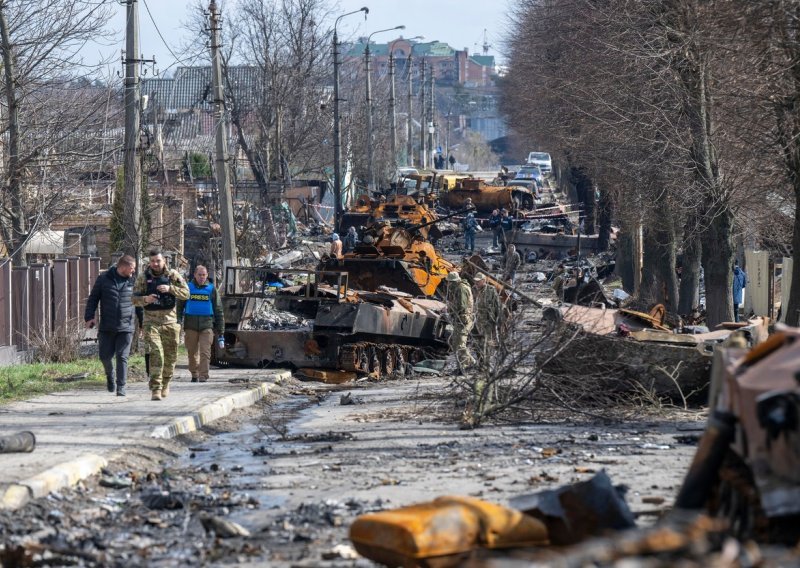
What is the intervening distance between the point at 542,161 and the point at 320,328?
3371 inches

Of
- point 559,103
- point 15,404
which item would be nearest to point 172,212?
point 559,103

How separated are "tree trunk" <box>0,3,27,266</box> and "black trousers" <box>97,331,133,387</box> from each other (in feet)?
27.8

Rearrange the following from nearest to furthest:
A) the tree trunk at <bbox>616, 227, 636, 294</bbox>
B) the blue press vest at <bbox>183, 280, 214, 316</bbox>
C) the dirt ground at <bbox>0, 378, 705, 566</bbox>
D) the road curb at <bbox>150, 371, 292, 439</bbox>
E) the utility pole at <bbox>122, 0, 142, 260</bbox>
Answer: the dirt ground at <bbox>0, 378, 705, 566</bbox> → the road curb at <bbox>150, 371, 292, 439</bbox> → the blue press vest at <bbox>183, 280, 214, 316</bbox> → the utility pole at <bbox>122, 0, 142, 260</bbox> → the tree trunk at <bbox>616, 227, 636, 294</bbox>

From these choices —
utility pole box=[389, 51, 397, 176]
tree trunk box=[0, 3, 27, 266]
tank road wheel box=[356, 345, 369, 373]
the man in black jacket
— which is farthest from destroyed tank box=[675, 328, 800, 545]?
utility pole box=[389, 51, 397, 176]

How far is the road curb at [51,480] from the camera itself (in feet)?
29.4

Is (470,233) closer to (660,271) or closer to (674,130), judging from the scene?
(660,271)

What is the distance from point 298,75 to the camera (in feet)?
187

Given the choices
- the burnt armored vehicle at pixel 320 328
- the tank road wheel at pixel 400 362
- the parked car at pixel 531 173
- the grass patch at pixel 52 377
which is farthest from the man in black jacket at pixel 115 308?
the parked car at pixel 531 173

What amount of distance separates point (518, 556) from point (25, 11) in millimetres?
21525

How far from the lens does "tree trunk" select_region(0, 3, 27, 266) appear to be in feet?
78.4

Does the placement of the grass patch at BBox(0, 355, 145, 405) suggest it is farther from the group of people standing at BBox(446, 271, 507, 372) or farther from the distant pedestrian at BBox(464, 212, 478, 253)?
the distant pedestrian at BBox(464, 212, 478, 253)

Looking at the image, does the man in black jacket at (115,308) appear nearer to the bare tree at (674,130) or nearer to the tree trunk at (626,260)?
the bare tree at (674,130)

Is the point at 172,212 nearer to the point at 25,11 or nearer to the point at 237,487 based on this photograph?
the point at 25,11

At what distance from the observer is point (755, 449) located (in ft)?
20.0
